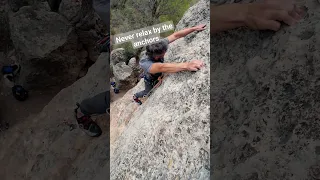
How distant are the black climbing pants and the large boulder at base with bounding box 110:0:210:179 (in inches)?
13.7

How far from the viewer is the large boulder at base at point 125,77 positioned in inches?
110

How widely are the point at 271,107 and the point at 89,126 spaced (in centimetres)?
194

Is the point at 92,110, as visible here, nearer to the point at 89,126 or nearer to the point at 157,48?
the point at 89,126

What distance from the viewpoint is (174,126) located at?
92.7 inches

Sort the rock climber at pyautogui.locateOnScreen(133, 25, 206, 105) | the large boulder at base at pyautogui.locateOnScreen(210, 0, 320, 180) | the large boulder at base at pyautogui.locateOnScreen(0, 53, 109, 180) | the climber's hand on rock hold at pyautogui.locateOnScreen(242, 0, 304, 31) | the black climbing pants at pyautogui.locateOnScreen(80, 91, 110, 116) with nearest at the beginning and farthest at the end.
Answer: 1. the large boulder at base at pyautogui.locateOnScreen(210, 0, 320, 180)
2. the climber's hand on rock hold at pyautogui.locateOnScreen(242, 0, 304, 31)
3. the rock climber at pyautogui.locateOnScreen(133, 25, 206, 105)
4. the black climbing pants at pyautogui.locateOnScreen(80, 91, 110, 116)
5. the large boulder at base at pyautogui.locateOnScreen(0, 53, 109, 180)

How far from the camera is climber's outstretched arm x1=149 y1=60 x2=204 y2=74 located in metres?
2.44

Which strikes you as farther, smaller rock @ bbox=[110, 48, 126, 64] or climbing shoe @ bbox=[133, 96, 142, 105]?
smaller rock @ bbox=[110, 48, 126, 64]

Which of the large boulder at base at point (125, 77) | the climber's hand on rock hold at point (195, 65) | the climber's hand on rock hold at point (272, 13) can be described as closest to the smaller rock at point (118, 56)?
the large boulder at base at point (125, 77)

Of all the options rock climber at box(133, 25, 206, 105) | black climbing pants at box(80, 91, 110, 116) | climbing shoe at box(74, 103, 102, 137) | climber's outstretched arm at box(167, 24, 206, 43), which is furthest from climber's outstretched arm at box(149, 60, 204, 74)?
climbing shoe at box(74, 103, 102, 137)

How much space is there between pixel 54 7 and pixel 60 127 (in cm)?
244

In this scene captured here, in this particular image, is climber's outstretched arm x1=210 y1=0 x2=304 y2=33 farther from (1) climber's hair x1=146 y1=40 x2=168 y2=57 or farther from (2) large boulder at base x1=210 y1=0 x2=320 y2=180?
(1) climber's hair x1=146 y1=40 x2=168 y2=57

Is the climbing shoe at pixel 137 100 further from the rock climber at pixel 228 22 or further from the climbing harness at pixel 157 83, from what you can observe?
the climbing harness at pixel 157 83

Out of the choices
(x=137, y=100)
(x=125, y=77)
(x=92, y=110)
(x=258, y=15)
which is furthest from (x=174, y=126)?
(x=92, y=110)

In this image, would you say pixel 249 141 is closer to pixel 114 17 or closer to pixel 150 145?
pixel 150 145
